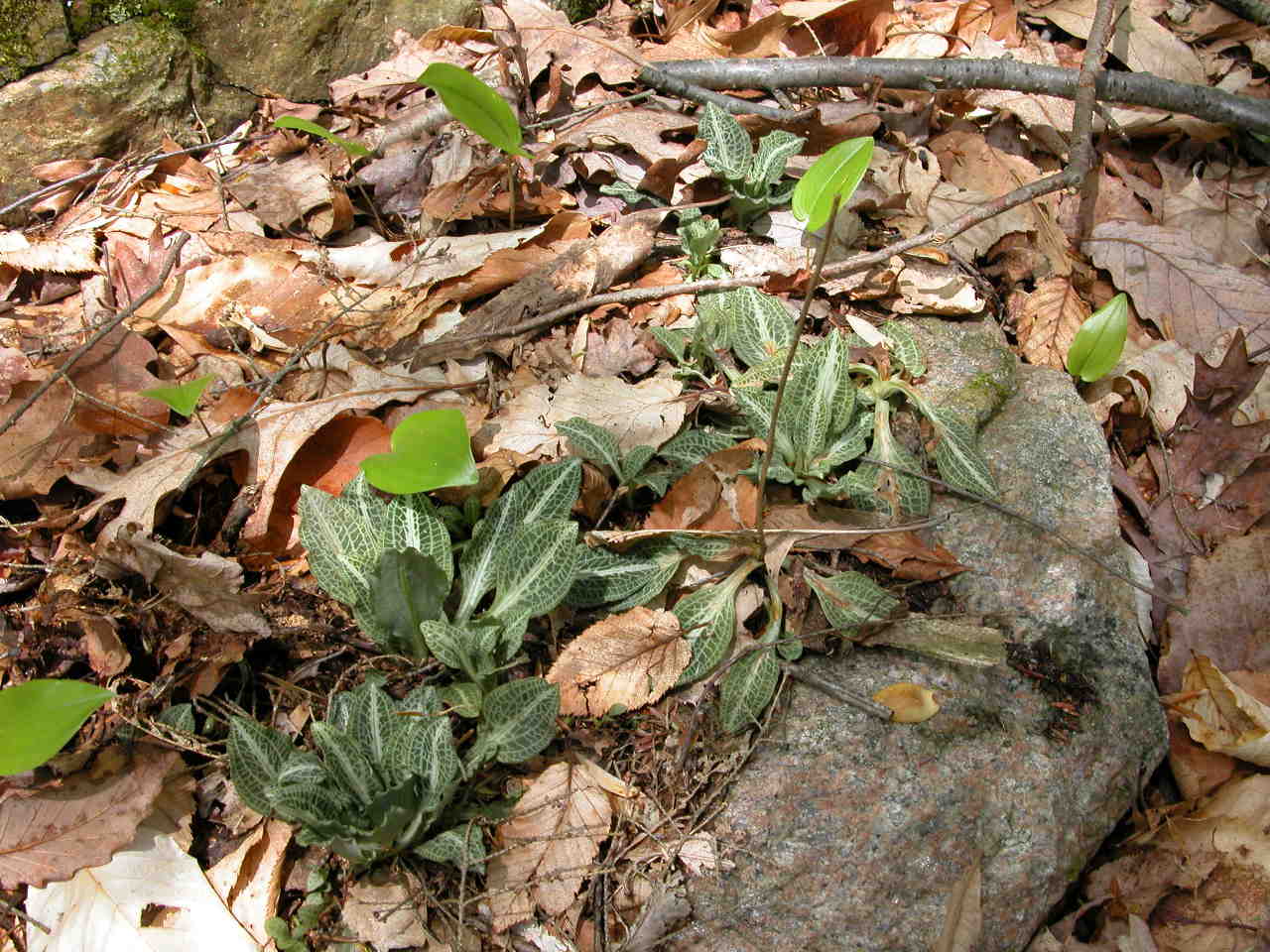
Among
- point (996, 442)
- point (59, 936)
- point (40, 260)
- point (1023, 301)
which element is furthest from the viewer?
point (1023, 301)

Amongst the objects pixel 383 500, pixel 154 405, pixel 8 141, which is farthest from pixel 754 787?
pixel 8 141

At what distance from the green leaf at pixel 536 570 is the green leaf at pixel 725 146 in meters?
1.38

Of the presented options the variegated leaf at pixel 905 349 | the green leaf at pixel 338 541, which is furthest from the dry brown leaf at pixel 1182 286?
the green leaf at pixel 338 541

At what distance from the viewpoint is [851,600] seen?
2.02 meters

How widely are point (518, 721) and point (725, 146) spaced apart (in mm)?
1887

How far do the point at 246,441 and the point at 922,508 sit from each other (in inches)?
68.2

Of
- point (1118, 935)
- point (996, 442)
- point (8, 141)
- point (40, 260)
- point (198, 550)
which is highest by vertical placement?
point (8, 141)

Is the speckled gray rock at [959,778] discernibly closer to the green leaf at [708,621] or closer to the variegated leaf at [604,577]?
the green leaf at [708,621]

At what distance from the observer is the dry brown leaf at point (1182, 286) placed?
9.44 feet

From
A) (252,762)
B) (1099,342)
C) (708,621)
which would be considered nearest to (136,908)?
(252,762)

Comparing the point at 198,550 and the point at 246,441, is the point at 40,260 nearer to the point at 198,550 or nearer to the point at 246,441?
the point at 246,441

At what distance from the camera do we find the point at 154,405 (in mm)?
2285

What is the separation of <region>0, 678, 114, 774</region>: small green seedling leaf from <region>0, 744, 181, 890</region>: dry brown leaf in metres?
0.32

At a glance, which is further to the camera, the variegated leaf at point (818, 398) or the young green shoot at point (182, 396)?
the variegated leaf at point (818, 398)
